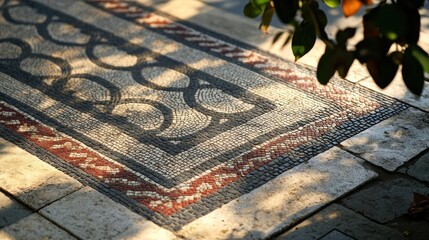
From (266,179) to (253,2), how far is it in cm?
176

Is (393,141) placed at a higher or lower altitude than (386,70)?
lower

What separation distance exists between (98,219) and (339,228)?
121cm

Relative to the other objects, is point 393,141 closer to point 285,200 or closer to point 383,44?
point 285,200

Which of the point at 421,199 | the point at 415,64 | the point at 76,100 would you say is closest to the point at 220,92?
the point at 76,100

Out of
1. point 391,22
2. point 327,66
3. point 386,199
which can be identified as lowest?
point 386,199

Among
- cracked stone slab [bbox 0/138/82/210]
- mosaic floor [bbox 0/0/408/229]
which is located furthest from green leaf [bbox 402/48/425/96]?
cracked stone slab [bbox 0/138/82/210]

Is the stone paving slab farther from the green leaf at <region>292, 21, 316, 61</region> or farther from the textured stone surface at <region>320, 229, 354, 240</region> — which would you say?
the green leaf at <region>292, 21, 316, 61</region>

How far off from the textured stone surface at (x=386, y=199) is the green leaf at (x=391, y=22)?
1857 mm

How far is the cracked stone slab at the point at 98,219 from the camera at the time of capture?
3834 mm

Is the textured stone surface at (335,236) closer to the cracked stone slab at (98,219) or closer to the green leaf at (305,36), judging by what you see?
the cracked stone slab at (98,219)

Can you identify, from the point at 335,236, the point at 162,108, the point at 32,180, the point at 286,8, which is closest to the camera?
the point at 286,8

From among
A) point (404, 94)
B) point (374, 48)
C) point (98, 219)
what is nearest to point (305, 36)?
point (374, 48)

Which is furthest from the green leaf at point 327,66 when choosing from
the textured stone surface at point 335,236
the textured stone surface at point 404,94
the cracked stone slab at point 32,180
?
the textured stone surface at point 404,94

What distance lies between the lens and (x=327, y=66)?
8.31 feet
